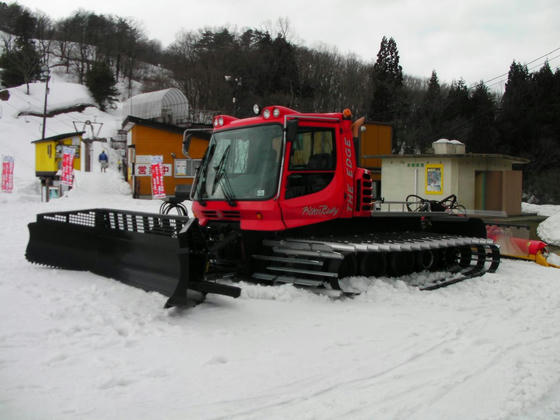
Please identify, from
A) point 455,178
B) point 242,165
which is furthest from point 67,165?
point 242,165

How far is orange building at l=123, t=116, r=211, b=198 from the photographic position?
28391 mm

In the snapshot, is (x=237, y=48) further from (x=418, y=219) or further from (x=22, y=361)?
(x=22, y=361)

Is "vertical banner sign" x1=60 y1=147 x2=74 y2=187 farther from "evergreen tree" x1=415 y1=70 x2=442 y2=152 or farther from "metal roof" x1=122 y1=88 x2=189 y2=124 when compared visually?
"evergreen tree" x1=415 y1=70 x2=442 y2=152

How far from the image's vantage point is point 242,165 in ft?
25.1

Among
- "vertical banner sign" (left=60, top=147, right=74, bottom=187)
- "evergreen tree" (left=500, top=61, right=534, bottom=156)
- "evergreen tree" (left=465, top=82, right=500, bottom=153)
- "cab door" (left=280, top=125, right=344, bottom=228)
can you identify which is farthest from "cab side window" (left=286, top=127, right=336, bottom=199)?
"evergreen tree" (left=500, top=61, right=534, bottom=156)

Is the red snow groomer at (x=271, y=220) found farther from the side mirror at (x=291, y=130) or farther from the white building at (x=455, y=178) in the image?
the white building at (x=455, y=178)

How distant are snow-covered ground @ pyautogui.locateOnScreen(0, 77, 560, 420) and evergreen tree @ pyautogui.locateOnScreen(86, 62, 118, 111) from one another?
56011 mm

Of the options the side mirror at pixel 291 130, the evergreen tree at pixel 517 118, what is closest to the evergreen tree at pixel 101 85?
the evergreen tree at pixel 517 118

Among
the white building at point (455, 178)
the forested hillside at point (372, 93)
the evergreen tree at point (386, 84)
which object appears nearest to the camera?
the white building at point (455, 178)

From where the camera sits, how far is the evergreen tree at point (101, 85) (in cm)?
5897

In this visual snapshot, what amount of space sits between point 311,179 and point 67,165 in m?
17.4

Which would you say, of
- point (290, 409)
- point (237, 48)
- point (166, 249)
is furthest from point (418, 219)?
point (237, 48)

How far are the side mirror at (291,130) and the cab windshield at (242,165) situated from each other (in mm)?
267

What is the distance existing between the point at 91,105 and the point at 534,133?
44450 mm
